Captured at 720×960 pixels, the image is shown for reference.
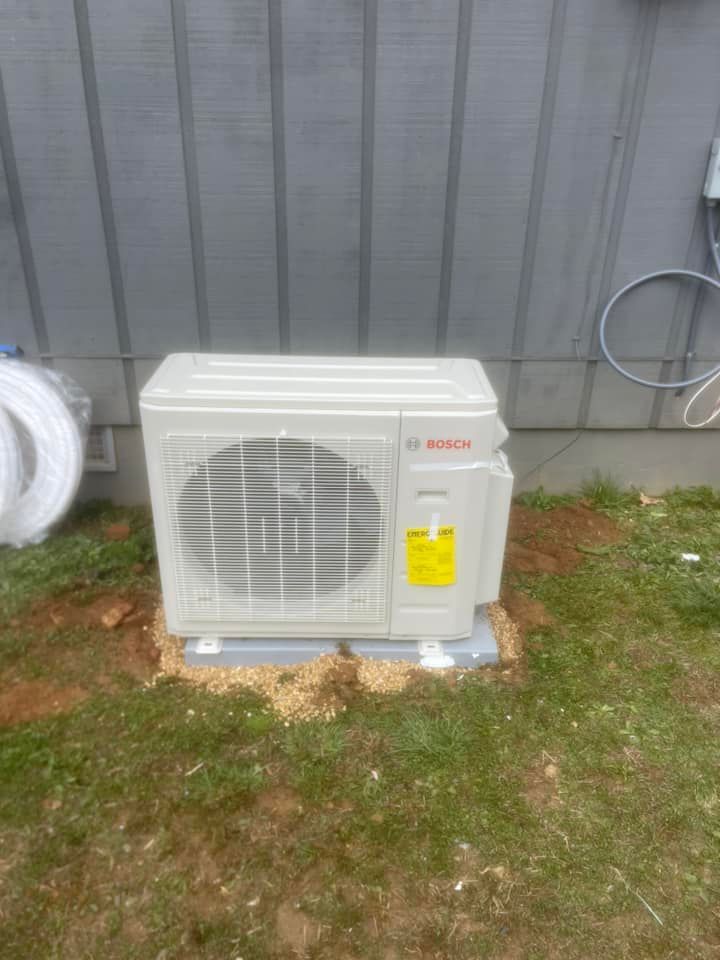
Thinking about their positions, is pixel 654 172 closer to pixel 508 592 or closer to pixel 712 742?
pixel 508 592

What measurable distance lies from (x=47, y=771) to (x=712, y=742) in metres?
1.72

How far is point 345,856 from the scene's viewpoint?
5.06ft

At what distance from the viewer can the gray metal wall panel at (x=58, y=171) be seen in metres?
2.27

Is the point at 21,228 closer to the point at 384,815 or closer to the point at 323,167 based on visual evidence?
the point at 323,167

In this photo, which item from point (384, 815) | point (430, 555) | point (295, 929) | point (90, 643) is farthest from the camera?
point (90, 643)

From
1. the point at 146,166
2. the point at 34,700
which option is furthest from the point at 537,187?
the point at 34,700

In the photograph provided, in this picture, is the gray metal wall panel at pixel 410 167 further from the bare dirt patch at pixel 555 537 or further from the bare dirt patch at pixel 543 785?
the bare dirt patch at pixel 543 785

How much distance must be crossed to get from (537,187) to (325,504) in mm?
1513

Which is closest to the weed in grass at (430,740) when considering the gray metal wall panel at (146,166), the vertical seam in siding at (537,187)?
the vertical seam in siding at (537,187)

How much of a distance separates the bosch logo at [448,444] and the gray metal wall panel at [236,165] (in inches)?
45.8

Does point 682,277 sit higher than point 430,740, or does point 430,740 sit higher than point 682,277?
point 682,277

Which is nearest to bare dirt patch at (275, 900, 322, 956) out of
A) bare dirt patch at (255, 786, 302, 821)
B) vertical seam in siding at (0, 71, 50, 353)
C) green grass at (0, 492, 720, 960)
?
green grass at (0, 492, 720, 960)

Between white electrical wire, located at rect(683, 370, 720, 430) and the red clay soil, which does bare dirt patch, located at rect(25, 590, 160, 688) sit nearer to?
the red clay soil

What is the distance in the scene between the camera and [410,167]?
246cm
